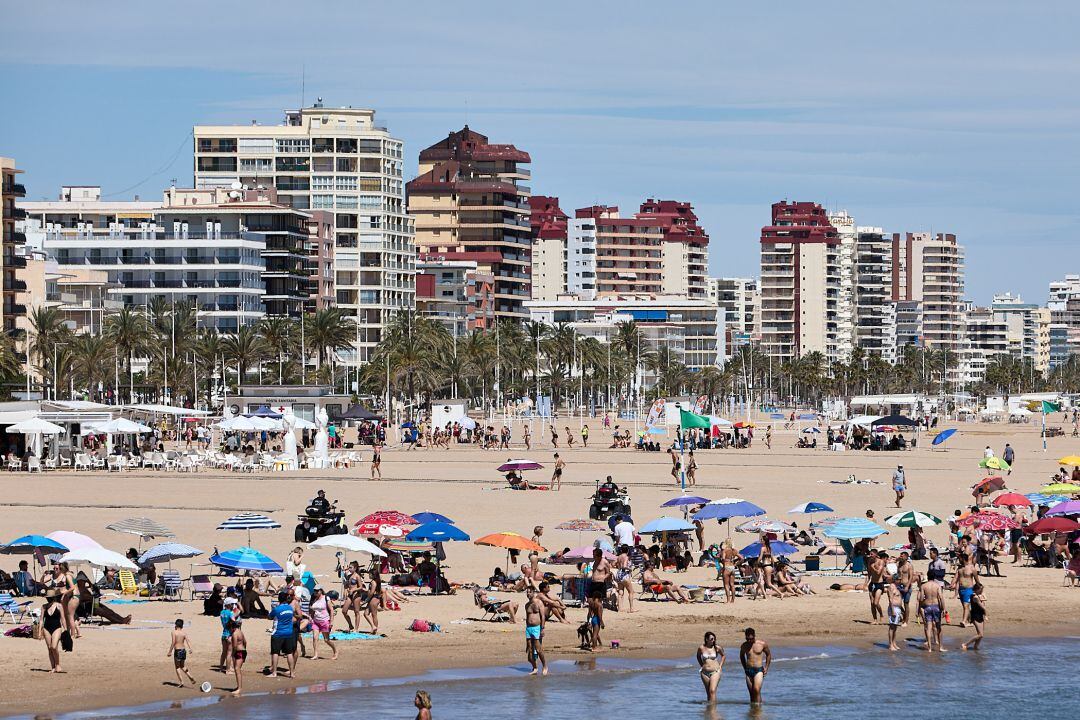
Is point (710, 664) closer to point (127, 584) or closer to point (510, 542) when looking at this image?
point (510, 542)

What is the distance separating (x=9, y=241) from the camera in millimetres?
95750

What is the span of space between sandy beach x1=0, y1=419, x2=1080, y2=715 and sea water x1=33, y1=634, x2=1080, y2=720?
622mm

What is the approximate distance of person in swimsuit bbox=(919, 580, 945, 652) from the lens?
24.9m

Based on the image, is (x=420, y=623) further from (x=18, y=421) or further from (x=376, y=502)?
(x=18, y=421)

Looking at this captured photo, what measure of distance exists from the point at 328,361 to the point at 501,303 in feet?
166

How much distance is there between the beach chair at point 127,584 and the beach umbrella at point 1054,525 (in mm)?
15720

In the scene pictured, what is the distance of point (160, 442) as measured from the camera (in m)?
66.3

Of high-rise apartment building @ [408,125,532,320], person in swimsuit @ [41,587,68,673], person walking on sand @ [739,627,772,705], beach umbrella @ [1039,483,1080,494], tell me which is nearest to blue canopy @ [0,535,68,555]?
person in swimsuit @ [41,587,68,673]

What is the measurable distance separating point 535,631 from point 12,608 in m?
7.58

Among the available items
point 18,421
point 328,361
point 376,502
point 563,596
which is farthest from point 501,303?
point 563,596

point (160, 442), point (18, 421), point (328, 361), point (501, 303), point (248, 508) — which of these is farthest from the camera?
point (501, 303)

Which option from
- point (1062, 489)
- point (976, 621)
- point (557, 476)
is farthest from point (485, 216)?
point (976, 621)

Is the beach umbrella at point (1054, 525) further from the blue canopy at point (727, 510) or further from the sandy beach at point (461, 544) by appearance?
the blue canopy at point (727, 510)

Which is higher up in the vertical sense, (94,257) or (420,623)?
(94,257)
